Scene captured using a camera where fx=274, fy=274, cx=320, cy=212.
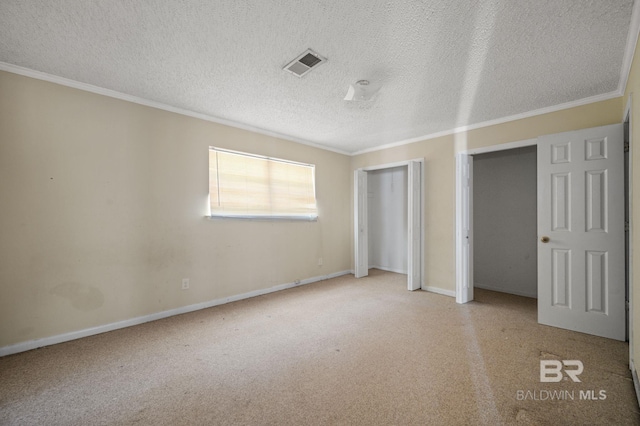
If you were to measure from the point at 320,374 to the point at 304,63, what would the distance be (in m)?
2.53

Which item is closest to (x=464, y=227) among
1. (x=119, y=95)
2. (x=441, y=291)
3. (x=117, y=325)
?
(x=441, y=291)

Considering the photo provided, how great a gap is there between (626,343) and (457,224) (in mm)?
1936

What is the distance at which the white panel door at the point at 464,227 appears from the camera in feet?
12.6

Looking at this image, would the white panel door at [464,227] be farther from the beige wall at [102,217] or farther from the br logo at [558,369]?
the beige wall at [102,217]

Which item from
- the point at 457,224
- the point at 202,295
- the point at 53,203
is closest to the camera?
the point at 53,203

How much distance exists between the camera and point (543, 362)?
224 centimetres

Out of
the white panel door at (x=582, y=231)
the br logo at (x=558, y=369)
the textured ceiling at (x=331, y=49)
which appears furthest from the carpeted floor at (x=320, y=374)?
the textured ceiling at (x=331, y=49)

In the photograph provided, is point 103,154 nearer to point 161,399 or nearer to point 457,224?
point 161,399

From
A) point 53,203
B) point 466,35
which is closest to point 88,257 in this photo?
point 53,203

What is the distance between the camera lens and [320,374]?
2096 mm

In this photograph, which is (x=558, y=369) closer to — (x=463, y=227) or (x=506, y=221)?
(x=463, y=227)

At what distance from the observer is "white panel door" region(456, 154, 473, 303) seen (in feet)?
12.6

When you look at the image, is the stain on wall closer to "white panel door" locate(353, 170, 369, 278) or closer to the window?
the window

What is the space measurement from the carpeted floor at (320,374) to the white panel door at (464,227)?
58 cm
